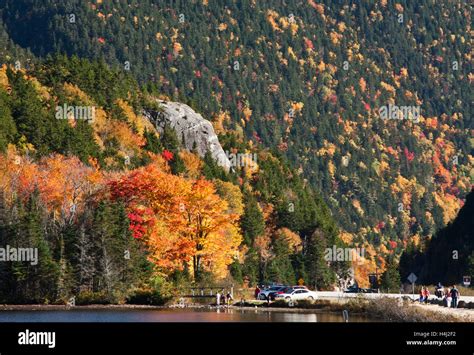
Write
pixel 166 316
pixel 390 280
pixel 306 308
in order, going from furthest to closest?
1. pixel 390 280
2. pixel 306 308
3. pixel 166 316

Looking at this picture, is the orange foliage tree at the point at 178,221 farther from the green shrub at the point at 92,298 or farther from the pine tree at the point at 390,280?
the pine tree at the point at 390,280

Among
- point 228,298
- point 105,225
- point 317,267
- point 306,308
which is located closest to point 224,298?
point 228,298

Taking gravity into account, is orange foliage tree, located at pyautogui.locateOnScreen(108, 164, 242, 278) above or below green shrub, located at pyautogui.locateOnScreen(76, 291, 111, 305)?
above

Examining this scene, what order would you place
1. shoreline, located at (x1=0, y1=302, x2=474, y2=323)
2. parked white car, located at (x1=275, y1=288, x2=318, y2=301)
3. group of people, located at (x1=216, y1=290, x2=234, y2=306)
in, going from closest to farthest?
shoreline, located at (x1=0, y1=302, x2=474, y2=323), group of people, located at (x1=216, y1=290, x2=234, y2=306), parked white car, located at (x1=275, y1=288, x2=318, y2=301)

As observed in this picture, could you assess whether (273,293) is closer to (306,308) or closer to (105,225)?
(306,308)

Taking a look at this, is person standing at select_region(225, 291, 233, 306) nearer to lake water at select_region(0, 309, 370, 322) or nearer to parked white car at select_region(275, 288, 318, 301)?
parked white car at select_region(275, 288, 318, 301)

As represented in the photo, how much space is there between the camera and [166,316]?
285ft

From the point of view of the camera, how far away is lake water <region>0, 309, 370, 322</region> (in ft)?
268

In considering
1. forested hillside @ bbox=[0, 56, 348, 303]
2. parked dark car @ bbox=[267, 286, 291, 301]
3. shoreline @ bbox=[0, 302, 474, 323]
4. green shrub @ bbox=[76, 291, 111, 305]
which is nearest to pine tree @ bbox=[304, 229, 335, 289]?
Result: forested hillside @ bbox=[0, 56, 348, 303]

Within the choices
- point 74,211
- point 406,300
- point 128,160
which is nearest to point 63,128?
point 128,160

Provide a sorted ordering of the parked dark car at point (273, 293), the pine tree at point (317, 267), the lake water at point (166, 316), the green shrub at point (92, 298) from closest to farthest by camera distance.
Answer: the lake water at point (166, 316) → the green shrub at point (92, 298) → the parked dark car at point (273, 293) → the pine tree at point (317, 267)

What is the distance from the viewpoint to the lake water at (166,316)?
81.7 m

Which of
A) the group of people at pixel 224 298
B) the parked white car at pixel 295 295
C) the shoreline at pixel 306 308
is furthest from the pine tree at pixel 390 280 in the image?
the shoreline at pixel 306 308

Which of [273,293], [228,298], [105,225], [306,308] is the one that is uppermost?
[105,225]
